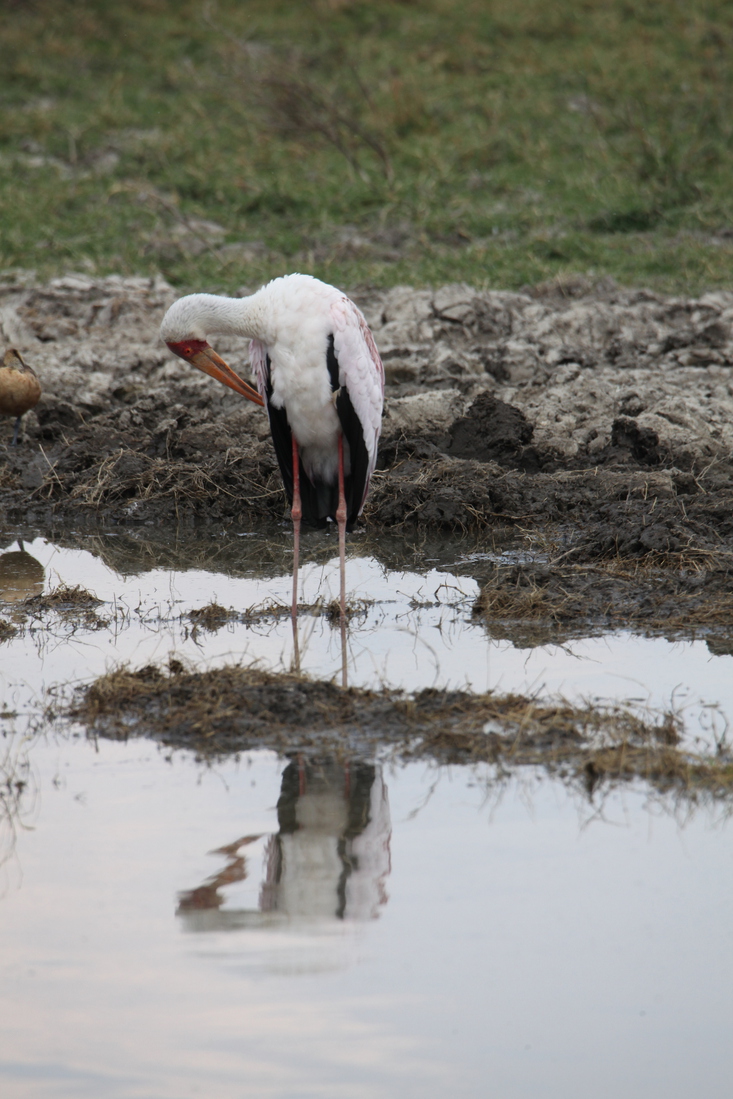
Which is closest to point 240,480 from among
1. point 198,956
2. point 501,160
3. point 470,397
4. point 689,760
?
point 470,397

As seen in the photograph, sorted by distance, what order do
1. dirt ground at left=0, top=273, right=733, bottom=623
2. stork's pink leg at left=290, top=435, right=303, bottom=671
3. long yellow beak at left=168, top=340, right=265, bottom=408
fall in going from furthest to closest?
dirt ground at left=0, top=273, right=733, bottom=623, long yellow beak at left=168, top=340, right=265, bottom=408, stork's pink leg at left=290, top=435, right=303, bottom=671

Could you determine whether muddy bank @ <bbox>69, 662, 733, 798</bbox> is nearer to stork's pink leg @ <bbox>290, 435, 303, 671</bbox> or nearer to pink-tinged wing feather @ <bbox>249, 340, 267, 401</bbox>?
stork's pink leg @ <bbox>290, 435, 303, 671</bbox>

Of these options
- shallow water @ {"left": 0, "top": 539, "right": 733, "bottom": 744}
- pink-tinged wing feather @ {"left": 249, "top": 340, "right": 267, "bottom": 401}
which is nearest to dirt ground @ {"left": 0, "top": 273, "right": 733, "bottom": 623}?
shallow water @ {"left": 0, "top": 539, "right": 733, "bottom": 744}

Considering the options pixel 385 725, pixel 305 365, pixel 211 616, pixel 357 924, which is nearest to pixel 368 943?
pixel 357 924

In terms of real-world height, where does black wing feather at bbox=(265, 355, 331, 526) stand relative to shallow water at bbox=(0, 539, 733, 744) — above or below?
above

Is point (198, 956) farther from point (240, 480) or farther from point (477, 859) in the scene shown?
point (240, 480)

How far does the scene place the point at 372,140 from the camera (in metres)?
13.3

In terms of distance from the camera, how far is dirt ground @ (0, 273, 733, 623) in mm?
6430

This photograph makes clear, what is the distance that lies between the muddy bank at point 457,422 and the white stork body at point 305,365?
125 cm

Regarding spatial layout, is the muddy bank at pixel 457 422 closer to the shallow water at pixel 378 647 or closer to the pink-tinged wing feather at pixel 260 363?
the shallow water at pixel 378 647

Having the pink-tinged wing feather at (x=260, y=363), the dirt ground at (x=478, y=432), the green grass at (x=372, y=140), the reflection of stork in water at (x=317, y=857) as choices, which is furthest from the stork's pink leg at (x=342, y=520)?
the green grass at (x=372, y=140)

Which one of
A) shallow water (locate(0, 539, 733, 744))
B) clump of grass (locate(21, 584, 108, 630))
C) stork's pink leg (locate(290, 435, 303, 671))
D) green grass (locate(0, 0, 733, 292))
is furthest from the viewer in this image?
green grass (locate(0, 0, 733, 292))

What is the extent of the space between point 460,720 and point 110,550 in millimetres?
3380

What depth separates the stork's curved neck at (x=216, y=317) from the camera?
5.70m
